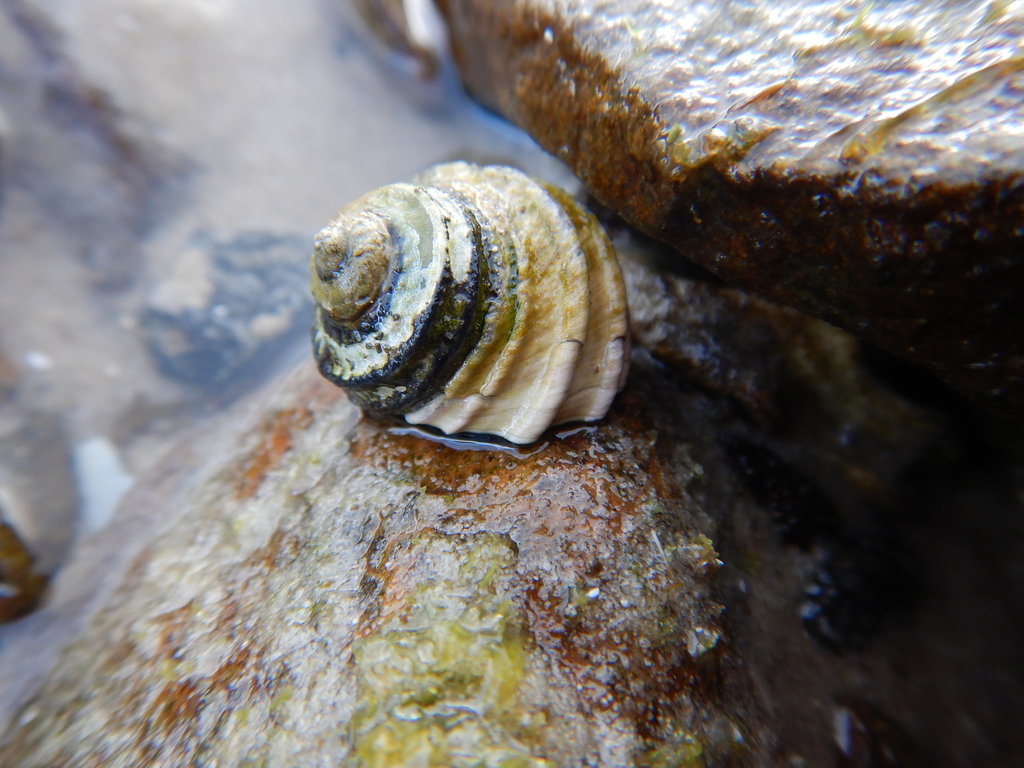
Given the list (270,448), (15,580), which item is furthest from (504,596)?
(15,580)

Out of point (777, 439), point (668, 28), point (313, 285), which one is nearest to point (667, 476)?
point (777, 439)

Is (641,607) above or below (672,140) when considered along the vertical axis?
below

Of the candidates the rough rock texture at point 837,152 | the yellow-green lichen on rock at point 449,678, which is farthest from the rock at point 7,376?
the rough rock texture at point 837,152

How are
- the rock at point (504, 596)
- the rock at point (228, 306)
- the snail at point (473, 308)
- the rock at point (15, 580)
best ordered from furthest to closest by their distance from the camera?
the rock at point (228, 306), the rock at point (15, 580), the snail at point (473, 308), the rock at point (504, 596)

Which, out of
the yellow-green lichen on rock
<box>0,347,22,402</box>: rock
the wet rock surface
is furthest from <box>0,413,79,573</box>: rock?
the yellow-green lichen on rock

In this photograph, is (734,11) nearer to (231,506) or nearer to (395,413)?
(395,413)

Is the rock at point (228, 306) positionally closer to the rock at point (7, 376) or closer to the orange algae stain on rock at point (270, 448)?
the rock at point (7, 376)
